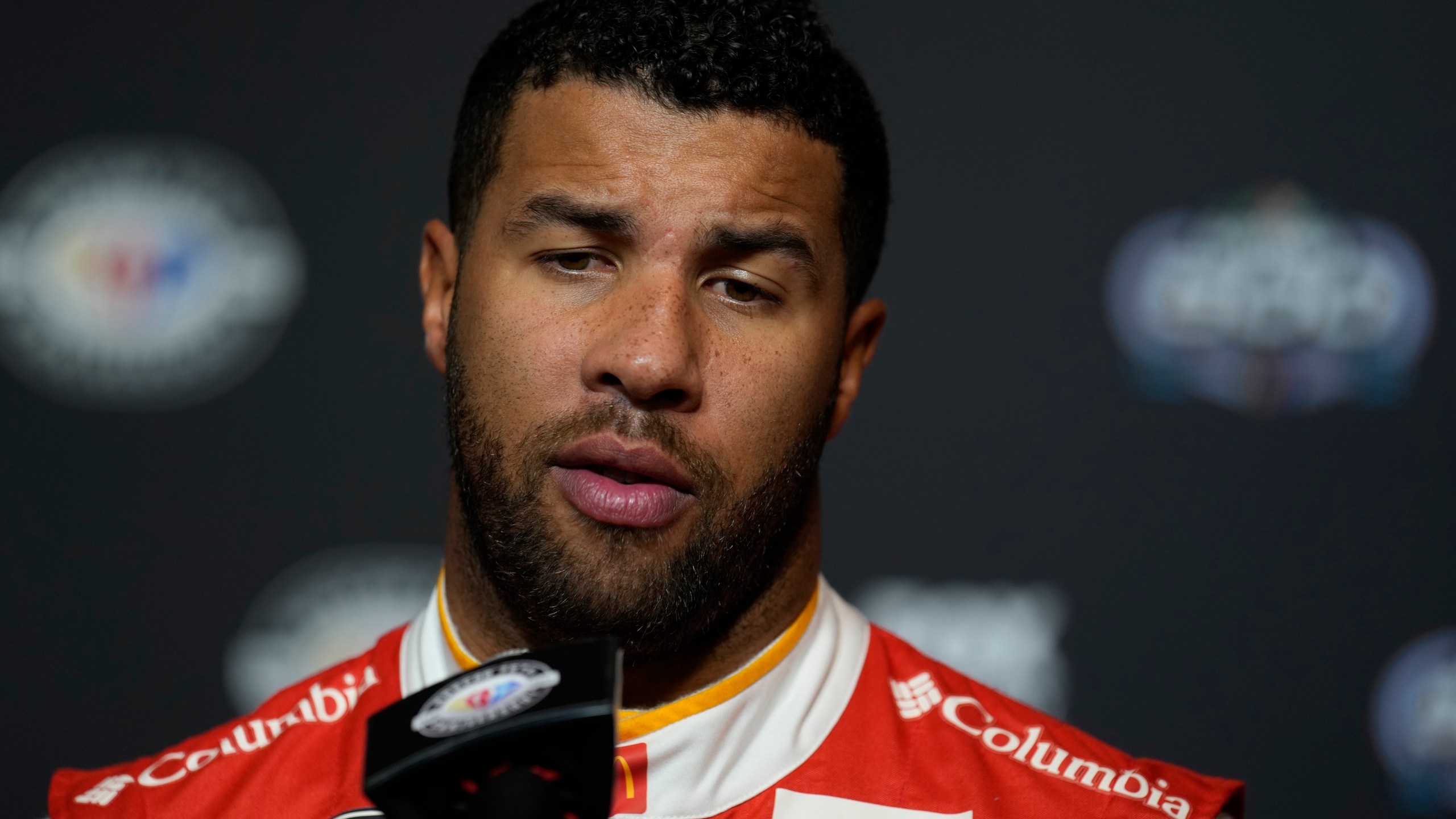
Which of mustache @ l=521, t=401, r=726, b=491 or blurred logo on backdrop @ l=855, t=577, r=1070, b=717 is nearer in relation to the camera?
mustache @ l=521, t=401, r=726, b=491

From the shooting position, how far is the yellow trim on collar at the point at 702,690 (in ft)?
3.57

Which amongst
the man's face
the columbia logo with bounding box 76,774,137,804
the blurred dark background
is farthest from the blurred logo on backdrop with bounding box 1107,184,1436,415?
the columbia logo with bounding box 76,774,137,804

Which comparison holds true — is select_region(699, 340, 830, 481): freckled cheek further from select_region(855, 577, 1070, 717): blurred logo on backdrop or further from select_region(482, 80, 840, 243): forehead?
select_region(855, 577, 1070, 717): blurred logo on backdrop

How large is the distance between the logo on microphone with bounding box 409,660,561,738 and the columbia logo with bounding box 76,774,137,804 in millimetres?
634

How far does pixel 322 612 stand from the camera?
78.8 inches

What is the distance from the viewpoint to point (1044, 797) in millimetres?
1097

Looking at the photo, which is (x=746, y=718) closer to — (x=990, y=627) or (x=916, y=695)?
(x=916, y=695)

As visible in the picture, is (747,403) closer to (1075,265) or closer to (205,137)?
(1075,265)

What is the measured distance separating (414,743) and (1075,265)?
5.19ft

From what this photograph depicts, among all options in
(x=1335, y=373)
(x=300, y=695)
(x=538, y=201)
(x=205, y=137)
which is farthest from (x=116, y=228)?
(x=1335, y=373)

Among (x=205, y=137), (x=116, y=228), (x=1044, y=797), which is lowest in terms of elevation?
(x=1044, y=797)

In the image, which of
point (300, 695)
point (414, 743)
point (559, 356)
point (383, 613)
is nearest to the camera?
point (414, 743)

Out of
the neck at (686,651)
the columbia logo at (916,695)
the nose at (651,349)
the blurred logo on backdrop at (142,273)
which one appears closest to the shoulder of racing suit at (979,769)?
the columbia logo at (916,695)

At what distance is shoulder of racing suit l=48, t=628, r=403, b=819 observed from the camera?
1.12 m
